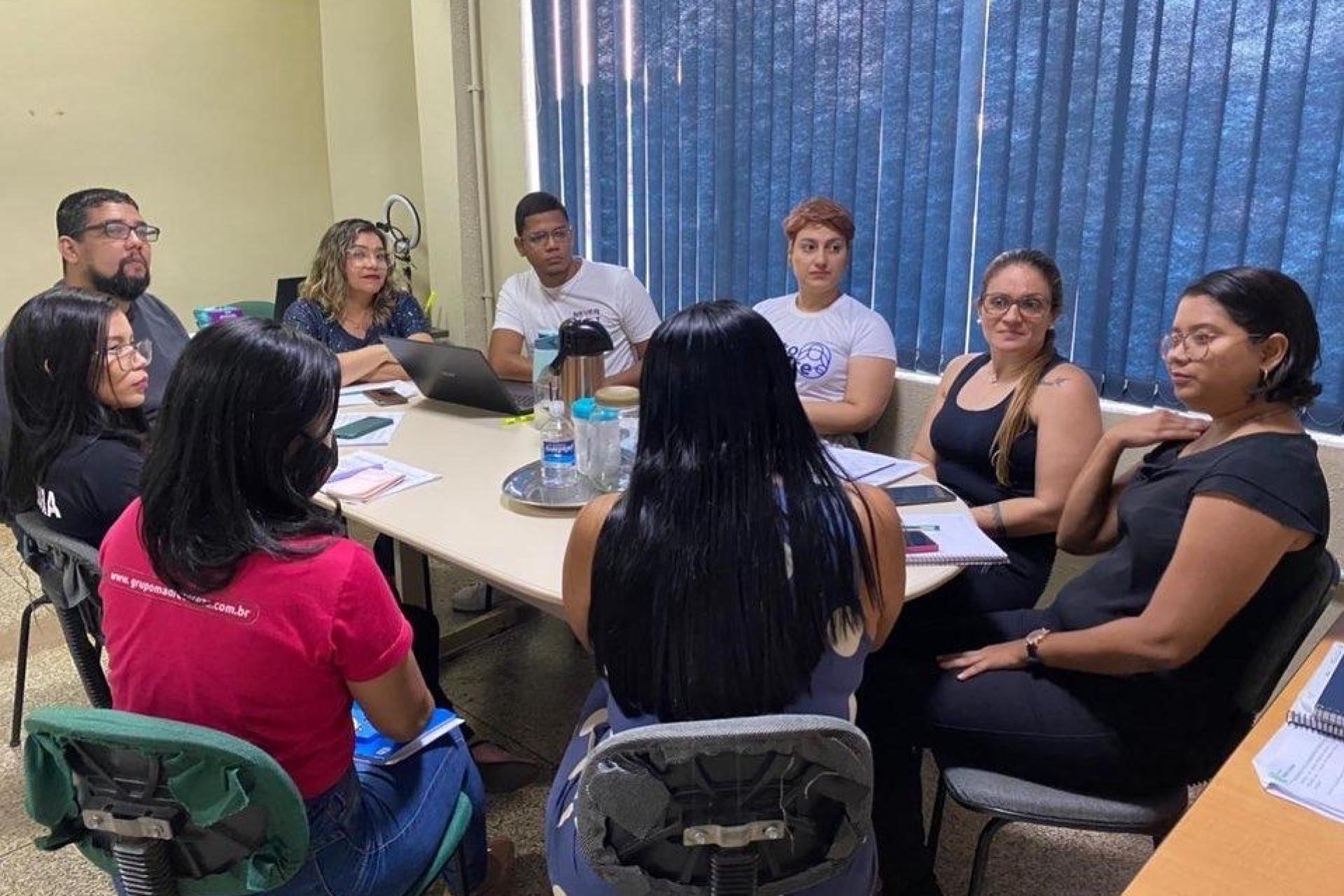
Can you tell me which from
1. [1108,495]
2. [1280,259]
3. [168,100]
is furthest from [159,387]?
[1280,259]

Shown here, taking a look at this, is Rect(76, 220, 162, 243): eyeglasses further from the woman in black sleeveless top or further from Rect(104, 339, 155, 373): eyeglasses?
the woman in black sleeveless top

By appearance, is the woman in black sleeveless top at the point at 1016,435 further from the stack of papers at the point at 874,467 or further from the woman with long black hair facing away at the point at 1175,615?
the woman with long black hair facing away at the point at 1175,615

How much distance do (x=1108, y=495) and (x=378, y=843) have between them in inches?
57.8

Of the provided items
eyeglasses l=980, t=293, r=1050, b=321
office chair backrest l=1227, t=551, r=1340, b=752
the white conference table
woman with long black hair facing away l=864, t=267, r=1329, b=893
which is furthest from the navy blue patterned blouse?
office chair backrest l=1227, t=551, r=1340, b=752

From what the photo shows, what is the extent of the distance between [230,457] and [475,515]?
66cm

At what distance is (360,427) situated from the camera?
7.86 ft

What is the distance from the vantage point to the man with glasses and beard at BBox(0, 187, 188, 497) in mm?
2596

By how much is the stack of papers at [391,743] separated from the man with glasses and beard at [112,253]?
1557mm

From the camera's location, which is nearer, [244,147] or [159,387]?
[159,387]

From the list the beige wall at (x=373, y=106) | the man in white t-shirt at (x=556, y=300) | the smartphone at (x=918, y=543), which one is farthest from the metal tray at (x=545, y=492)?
the beige wall at (x=373, y=106)

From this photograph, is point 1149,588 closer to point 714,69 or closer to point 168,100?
point 714,69

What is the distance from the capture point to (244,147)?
14.2ft

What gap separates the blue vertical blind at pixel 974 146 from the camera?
209cm

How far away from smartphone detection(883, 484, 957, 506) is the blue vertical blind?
844 millimetres
